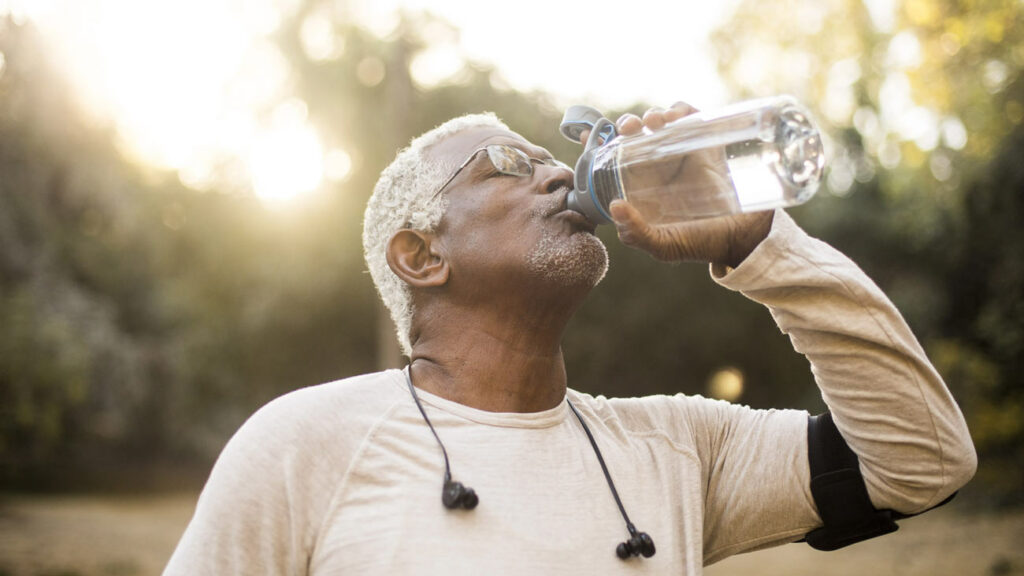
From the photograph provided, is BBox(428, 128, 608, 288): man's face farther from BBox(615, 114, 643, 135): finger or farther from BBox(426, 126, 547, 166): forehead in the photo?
BBox(615, 114, 643, 135): finger

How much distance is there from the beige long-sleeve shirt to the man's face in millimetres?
341

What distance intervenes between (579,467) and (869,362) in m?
0.66

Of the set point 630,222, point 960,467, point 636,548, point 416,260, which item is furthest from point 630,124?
point 960,467

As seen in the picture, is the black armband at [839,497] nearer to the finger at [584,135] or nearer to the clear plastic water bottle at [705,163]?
the clear plastic water bottle at [705,163]

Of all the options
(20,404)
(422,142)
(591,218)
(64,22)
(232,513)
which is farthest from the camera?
(20,404)

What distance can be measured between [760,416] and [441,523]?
0.87 meters

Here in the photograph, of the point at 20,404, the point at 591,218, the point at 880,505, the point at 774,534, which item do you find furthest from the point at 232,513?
the point at 20,404

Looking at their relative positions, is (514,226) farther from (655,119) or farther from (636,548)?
(636,548)

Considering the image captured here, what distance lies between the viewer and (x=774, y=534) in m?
2.00

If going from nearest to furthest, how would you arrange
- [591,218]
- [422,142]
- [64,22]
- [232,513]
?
[232,513]
[591,218]
[422,142]
[64,22]

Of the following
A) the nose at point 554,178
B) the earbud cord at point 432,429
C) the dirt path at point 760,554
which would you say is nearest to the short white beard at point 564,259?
the nose at point 554,178

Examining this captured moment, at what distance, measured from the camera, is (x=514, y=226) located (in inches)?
82.4

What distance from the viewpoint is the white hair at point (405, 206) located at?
225cm

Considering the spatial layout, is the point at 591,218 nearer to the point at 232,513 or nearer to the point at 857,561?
the point at 232,513
